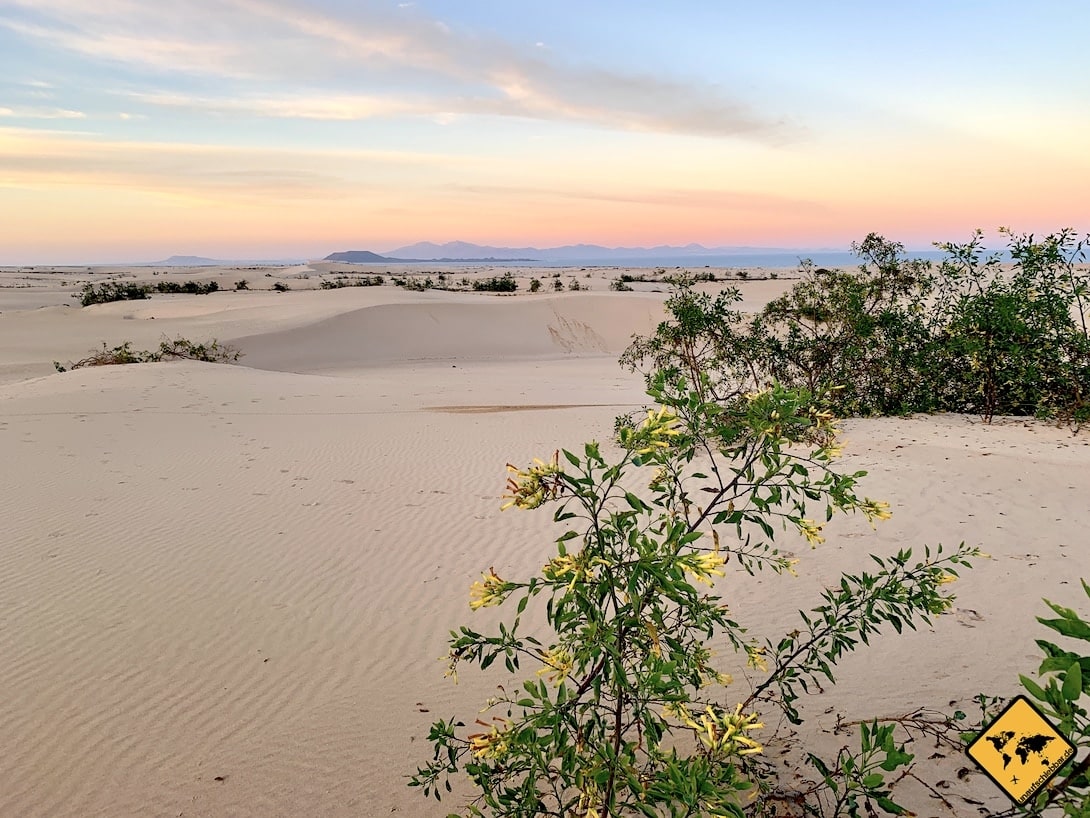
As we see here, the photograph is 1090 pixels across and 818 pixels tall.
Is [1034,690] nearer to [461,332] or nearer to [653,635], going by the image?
[653,635]

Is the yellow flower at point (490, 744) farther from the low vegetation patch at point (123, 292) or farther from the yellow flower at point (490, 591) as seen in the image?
the low vegetation patch at point (123, 292)

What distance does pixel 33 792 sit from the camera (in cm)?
323

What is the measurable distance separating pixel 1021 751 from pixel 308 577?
4735mm

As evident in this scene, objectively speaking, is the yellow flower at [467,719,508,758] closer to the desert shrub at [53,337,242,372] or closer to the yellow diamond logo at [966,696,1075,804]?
the yellow diamond logo at [966,696,1075,804]

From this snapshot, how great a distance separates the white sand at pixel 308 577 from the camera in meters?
3.45

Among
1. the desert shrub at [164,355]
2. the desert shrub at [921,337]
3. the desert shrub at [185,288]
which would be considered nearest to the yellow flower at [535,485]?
the desert shrub at [921,337]

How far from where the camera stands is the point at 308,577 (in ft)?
17.7

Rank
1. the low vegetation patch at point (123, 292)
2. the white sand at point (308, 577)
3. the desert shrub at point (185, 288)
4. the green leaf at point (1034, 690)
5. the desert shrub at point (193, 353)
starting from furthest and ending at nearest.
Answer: the desert shrub at point (185, 288) < the low vegetation patch at point (123, 292) < the desert shrub at point (193, 353) < the white sand at point (308, 577) < the green leaf at point (1034, 690)

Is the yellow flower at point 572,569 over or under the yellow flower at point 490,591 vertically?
over

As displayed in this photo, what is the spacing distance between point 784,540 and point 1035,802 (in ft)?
14.6

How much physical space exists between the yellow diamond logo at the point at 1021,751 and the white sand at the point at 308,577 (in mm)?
→ 1349

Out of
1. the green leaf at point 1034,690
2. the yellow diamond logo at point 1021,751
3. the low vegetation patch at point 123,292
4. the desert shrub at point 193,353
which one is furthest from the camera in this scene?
the low vegetation patch at point 123,292

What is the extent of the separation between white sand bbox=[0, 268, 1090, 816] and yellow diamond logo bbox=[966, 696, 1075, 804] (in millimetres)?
1349

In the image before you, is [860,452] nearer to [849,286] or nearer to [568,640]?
A: [849,286]
